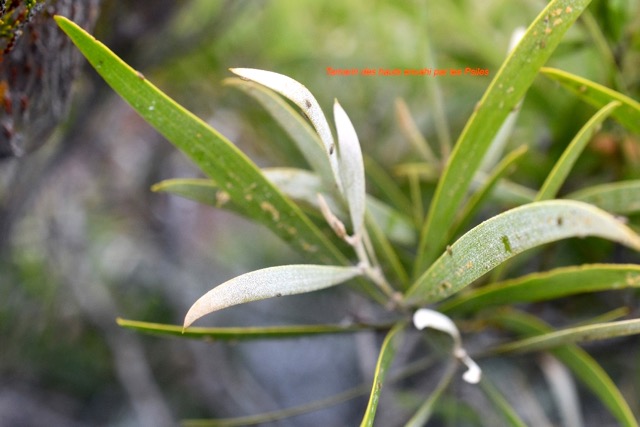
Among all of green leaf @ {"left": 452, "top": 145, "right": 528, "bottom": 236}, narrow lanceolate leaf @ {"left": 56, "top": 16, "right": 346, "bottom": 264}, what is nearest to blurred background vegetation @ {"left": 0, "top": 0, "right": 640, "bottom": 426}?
green leaf @ {"left": 452, "top": 145, "right": 528, "bottom": 236}

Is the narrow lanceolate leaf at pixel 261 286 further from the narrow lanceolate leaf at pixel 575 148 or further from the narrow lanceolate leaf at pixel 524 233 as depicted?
the narrow lanceolate leaf at pixel 575 148

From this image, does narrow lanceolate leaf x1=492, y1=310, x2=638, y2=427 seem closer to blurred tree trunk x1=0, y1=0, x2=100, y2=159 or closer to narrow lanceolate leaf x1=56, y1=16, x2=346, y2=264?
narrow lanceolate leaf x1=56, y1=16, x2=346, y2=264

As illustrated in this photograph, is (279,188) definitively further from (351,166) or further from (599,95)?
(599,95)

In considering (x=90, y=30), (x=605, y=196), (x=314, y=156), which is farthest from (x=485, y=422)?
(x=90, y=30)

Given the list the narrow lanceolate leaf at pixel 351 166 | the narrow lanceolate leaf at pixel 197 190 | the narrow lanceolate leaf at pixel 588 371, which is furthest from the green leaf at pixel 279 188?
the narrow lanceolate leaf at pixel 588 371

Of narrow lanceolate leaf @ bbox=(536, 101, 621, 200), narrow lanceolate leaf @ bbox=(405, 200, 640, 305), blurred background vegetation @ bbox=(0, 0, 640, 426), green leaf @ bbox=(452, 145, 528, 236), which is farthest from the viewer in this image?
blurred background vegetation @ bbox=(0, 0, 640, 426)
